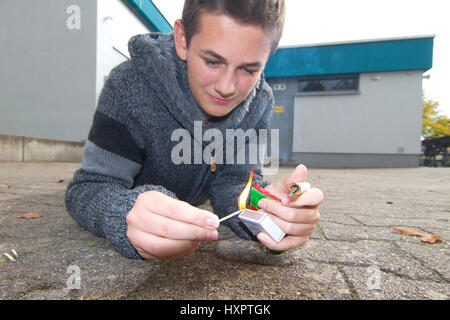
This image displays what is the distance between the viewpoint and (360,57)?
9531 millimetres

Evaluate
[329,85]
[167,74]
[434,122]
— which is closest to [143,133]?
[167,74]

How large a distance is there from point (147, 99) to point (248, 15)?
501 mm

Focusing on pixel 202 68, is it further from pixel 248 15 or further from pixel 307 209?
pixel 307 209

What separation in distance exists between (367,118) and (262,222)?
10619mm

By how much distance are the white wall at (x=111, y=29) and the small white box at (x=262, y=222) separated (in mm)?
6972

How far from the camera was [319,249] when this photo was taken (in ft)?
3.49

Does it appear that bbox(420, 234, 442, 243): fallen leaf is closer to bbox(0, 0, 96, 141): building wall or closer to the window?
bbox(0, 0, 96, 141): building wall

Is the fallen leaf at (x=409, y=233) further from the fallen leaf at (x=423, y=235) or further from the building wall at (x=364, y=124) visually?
the building wall at (x=364, y=124)

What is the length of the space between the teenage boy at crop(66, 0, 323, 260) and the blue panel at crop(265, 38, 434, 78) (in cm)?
852

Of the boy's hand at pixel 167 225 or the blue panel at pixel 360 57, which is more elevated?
the blue panel at pixel 360 57

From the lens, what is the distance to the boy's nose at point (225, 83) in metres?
1.00

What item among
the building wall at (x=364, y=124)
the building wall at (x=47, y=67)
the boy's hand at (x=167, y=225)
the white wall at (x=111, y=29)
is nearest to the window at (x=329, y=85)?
the building wall at (x=364, y=124)
